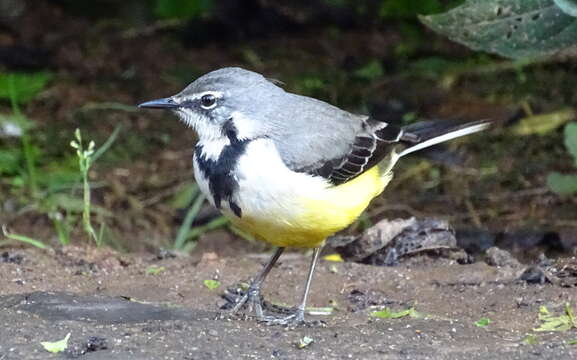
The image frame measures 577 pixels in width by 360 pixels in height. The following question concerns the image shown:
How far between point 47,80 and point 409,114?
324cm

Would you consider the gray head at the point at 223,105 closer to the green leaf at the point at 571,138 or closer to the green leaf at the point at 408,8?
the green leaf at the point at 571,138

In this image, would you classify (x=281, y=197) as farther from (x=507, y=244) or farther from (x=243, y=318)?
(x=507, y=244)

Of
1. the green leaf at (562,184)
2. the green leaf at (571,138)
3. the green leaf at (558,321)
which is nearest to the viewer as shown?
the green leaf at (558,321)

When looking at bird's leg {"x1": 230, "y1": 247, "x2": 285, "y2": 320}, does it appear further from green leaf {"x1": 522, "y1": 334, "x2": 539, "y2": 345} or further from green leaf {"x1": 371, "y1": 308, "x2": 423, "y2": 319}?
green leaf {"x1": 522, "y1": 334, "x2": 539, "y2": 345}

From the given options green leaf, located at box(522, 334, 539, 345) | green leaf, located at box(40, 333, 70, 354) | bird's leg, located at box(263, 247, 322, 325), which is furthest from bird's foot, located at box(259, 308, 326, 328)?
green leaf, located at box(40, 333, 70, 354)

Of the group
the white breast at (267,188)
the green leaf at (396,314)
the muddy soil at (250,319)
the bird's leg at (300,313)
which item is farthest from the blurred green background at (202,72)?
the green leaf at (396,314)

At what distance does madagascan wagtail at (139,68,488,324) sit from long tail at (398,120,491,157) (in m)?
0.46

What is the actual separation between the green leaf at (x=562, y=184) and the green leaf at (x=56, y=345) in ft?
14.9

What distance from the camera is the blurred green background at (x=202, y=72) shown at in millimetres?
8625

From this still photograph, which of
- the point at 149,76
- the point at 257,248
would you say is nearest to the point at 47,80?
the point at 149,76

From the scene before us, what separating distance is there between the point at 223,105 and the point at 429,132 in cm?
165

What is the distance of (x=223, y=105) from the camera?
20.2 ft

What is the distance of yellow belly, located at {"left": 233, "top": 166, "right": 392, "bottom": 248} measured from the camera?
5.83 meters

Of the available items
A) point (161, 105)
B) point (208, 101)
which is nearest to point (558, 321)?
point (208, 101)
